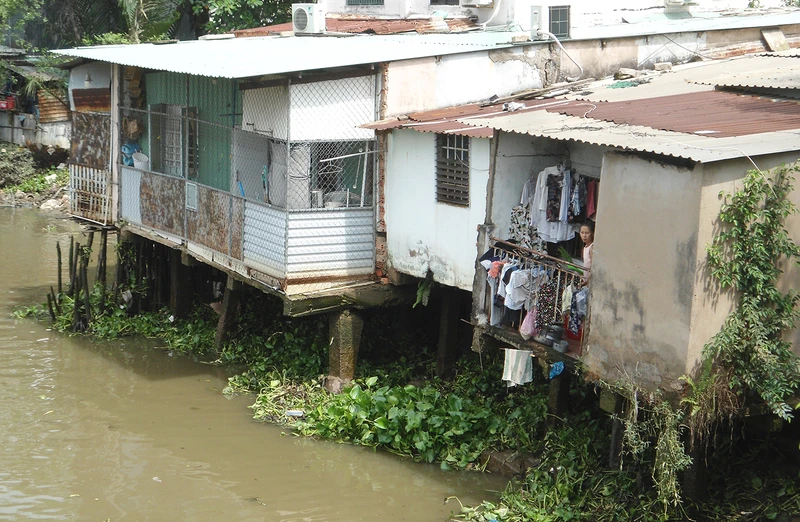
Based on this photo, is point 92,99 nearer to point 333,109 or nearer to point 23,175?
point 333,109

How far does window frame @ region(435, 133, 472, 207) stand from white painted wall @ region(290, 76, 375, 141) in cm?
107

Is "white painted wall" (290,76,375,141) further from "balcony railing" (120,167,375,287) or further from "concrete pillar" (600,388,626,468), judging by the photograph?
"concrete pillar" (600,388,626,468)

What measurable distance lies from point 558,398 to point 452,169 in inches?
109

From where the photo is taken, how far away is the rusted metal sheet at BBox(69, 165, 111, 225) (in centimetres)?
1578

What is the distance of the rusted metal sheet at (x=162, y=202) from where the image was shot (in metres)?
14.2

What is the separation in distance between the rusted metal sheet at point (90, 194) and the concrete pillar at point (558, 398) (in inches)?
329

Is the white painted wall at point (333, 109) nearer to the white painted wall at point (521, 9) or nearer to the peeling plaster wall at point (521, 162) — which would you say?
the peeling plaster wall at point (521, 162)

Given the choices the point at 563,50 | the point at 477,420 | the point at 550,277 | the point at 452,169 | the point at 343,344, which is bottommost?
the point at 477,420

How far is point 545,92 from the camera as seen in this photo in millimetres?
12578

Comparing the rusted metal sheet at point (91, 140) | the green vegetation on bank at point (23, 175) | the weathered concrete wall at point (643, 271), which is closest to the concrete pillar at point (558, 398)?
the weathered concrete wall at point (643, 271)

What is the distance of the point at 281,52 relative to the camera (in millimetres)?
13008

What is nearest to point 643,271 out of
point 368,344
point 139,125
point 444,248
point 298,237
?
point 444,248

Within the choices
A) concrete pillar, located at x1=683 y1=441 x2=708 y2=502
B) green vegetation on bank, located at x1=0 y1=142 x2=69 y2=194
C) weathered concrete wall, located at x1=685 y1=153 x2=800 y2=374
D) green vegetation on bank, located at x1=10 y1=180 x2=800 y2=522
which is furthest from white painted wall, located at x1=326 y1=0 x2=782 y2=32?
green vegetation on bank, located at x1=0 y1=142 x2=69 y2=194

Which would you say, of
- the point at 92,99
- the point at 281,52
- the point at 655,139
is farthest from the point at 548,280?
the point at 92,99
